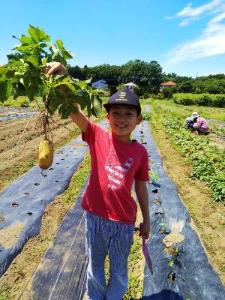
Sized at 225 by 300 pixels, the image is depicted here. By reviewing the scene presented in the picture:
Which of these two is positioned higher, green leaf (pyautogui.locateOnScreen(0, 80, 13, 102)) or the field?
green leaf (pyautogui.locateOnScreen(0, 80, 13, 102))

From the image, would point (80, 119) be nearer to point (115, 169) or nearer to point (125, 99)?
point (125, 99)

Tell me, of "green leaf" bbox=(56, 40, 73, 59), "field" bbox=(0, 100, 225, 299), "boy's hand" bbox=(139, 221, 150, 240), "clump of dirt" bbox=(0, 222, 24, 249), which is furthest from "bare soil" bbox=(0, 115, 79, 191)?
"green leaf" bbox=(56, 40, 73, 59)

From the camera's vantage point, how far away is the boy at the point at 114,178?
289cm

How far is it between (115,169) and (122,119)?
0.42 m

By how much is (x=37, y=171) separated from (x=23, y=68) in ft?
20.1

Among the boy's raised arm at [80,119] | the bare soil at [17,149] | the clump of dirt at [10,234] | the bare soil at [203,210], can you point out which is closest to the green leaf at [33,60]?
the boy's raised arm at [80,119]

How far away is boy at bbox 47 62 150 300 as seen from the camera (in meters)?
2.89

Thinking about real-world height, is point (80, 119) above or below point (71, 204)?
above

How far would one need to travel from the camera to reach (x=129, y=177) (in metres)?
2.94

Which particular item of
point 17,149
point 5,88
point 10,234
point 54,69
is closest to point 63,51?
point 54,69

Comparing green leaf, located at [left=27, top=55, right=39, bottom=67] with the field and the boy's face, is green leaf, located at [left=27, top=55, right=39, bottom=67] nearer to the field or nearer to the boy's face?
the field

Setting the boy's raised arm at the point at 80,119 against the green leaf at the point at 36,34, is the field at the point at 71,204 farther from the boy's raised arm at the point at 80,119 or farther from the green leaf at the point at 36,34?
the green leaf at the point at 36,34

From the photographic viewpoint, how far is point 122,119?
2.89m

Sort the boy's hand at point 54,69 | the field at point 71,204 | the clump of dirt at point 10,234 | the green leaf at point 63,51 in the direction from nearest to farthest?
the boy's hand at point 54,69, the green leaf at point 63,51, the field at point 71,204, the clump of dirt at point 10,234
